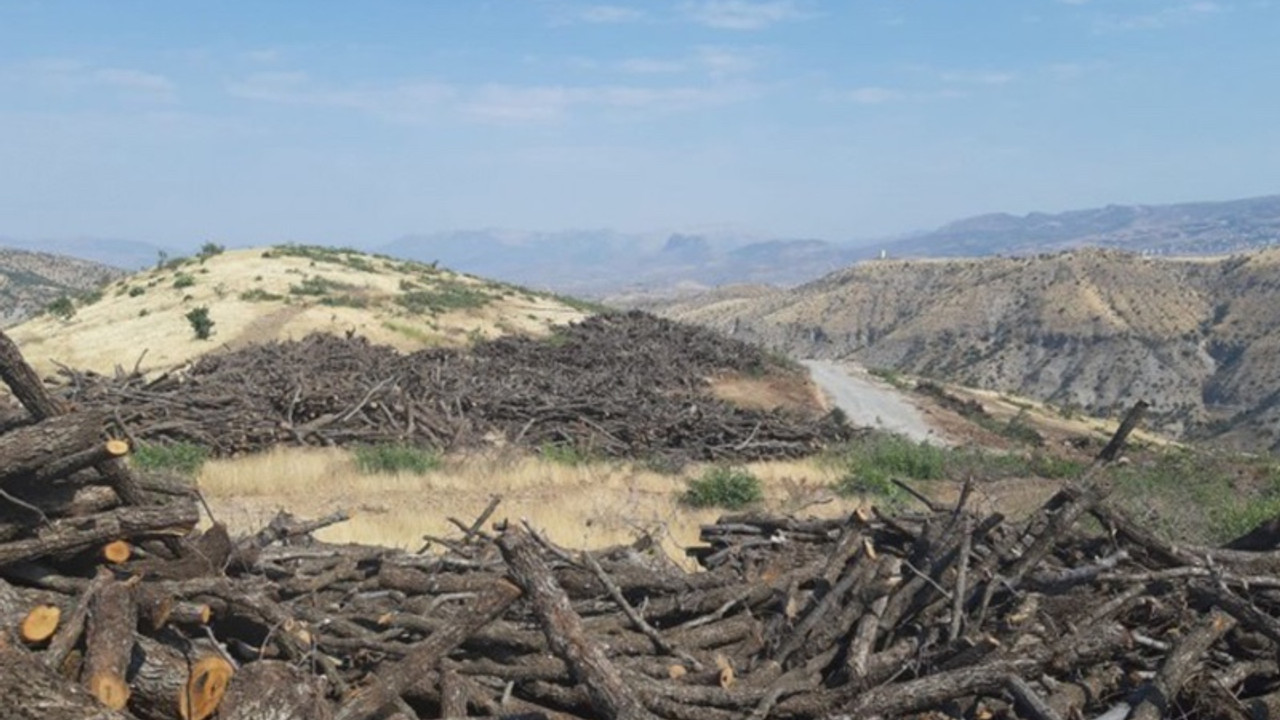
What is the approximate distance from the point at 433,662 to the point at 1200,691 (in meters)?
4.37

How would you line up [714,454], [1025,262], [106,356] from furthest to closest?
[1025,262]
[106,356]
[714,454]

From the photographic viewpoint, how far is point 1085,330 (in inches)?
3536

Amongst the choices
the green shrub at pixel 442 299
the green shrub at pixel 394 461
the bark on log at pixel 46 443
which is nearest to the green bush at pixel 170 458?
the green shrub at pixel 394 461

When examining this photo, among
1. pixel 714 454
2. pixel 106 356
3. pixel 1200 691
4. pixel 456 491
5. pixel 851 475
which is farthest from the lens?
pixel 106 356

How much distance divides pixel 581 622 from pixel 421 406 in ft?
52.2

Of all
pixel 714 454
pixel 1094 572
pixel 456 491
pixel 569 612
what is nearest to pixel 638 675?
pixel 569 612

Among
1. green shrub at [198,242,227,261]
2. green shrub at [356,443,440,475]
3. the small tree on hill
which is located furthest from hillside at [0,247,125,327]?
green shrub at [356,443,440,475]

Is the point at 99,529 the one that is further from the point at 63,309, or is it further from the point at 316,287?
the point at 63,309

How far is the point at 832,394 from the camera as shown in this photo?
38906 millimetres

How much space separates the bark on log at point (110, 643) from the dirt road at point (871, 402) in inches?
968

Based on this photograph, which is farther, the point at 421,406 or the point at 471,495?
the point at 421,406

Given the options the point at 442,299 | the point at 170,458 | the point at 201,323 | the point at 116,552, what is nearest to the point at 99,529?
the point at 116,552

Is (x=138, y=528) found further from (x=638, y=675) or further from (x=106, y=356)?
(x=106, y=356)

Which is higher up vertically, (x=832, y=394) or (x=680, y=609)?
(x=680, y=609)
